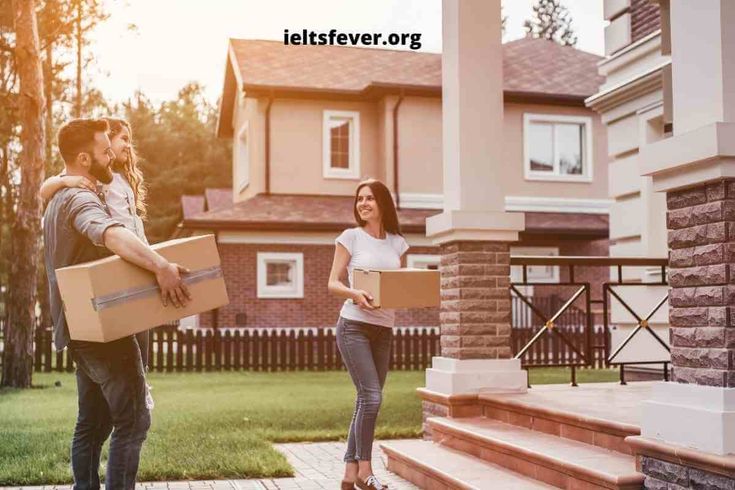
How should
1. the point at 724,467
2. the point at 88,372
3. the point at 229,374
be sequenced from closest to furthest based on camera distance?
the point at 724,467 → the point at 88,372 → the point at 229,374

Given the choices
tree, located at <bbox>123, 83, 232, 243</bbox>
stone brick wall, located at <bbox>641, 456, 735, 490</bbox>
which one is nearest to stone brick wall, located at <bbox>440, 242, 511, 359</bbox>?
stone brick wall, located at <bbox>641, 456, 735, 490</bbox>

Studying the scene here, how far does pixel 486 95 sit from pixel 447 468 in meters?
3.32

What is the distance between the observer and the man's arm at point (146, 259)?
174 inches

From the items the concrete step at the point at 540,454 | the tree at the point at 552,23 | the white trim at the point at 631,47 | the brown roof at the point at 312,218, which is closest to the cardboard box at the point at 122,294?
the concrete step at the point at 540,454

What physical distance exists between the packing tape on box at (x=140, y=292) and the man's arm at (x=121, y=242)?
0.18 feet

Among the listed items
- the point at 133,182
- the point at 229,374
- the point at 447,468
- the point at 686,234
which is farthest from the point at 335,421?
the point at 229,374

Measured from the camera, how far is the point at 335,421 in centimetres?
1078

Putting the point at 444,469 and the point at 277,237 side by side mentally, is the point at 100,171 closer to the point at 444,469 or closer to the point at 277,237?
the point at 444,469

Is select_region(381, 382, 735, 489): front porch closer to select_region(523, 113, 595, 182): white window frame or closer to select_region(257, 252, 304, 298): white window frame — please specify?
select_region(257, 252, 304, 298): white window frame

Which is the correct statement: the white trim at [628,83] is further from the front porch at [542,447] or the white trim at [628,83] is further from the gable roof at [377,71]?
the gable roof at [377,71]

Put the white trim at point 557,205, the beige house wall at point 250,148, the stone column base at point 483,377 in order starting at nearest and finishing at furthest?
the stone column base at point 483,377 < the beige house wall at point 250,148 < the white trim at point 557,205

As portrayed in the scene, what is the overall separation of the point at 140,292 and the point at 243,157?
23662 millimetres

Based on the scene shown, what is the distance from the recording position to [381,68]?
26.9 metres

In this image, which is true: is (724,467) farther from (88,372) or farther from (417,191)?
(417,191)
